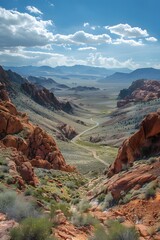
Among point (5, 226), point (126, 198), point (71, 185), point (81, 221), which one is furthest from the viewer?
point (71, 185)

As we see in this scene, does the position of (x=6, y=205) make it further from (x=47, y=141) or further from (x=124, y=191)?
(x=47, y=141)

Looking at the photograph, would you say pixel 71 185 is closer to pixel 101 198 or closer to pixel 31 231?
pixel 101 198

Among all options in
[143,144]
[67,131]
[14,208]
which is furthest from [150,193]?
[67,131]

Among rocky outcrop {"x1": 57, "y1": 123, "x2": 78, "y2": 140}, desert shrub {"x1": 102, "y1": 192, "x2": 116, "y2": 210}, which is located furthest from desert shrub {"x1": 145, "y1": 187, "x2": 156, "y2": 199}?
rocky outcrop {"x1": 57, "y1": 123, "x2": 78, "y2": 140}

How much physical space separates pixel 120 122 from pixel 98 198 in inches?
5668

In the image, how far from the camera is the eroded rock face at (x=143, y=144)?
108 feet

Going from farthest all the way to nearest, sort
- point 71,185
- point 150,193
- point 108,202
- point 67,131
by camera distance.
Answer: point 67,131, point 71,185, point 108,202, point 150,193

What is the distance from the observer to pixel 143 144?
34500 millimetres

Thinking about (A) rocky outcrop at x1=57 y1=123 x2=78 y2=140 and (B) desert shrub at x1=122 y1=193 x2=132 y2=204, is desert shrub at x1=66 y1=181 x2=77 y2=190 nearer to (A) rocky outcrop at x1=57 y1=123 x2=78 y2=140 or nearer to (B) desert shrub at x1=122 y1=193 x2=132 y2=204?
(B) desert shrub at x1=122 y1=193 x2=132 y2=204

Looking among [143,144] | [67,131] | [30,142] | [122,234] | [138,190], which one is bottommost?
[67,131]

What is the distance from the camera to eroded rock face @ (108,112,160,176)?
1302 inches

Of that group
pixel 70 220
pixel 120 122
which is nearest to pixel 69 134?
pixel 120 122

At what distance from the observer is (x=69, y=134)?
475 ft

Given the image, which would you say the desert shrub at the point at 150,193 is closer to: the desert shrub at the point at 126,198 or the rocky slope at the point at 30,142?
the desert shrub at the point at 126,198
